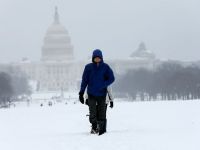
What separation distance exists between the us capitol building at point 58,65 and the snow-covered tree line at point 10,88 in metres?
31.8

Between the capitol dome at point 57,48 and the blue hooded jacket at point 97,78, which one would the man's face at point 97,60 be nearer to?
the blue hooded jacket at point 97,78

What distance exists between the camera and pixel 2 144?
35.1 feet

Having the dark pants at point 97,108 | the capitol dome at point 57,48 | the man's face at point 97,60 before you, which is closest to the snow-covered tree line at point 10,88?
the capitol dome at point 57,48

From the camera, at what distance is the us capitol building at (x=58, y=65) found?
170 m

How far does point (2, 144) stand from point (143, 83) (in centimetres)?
8536

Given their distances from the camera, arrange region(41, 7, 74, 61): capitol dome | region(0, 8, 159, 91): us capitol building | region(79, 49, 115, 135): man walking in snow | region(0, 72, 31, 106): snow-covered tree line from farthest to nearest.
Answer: region(41, 7, 74, 61): capitol dome → region(0, 8, 159, 91): us capitol building → region(0, 72, 31, 106): snow-covered tree line → region(79, 49, 115, 135): man walking in snow

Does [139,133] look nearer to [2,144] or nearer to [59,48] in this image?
[2,144]

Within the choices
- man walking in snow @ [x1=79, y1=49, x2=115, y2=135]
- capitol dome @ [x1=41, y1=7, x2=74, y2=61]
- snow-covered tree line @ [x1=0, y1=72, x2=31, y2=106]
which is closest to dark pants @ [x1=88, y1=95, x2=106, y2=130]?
man walking in snow @ [x1=79, y1=49, x2=115, y2=135]

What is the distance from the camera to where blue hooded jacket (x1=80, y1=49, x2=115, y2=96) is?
11750 mm

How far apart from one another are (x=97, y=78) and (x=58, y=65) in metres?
163

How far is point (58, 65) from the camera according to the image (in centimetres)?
17450

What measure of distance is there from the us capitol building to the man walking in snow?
15278 cm

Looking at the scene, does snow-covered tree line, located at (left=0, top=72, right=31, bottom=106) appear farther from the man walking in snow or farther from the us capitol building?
the man walking in snow

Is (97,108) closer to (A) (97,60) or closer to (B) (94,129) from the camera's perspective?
(B) (94,129)
